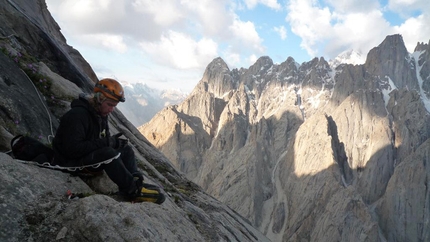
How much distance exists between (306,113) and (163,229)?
169 meters

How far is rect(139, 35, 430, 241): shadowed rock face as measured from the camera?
8644 centimetres

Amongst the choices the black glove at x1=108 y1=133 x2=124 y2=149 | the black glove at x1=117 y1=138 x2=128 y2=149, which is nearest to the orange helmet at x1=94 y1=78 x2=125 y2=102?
the black glove at x1=108 y1=133 x2=124 y2=149

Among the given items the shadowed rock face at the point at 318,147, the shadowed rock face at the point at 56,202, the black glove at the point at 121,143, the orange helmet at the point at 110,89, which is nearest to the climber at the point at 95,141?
the orange helmet at the point at 110,89

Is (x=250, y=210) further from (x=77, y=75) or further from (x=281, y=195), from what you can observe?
(x=77, y=75)

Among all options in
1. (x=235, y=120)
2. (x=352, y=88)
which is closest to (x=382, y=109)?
(x=352, y=88)

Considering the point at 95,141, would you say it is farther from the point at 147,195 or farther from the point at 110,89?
the point at 147,195

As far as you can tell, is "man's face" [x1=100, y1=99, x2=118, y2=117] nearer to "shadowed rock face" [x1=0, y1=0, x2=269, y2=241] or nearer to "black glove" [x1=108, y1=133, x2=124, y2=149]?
"black glove" [x1=108, y1=133, x2=124, y2=149]

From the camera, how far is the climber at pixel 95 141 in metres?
6.03

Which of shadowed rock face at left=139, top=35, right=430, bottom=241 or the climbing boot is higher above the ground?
shadowed rock face at left=139, top=35, right=430, bottom=241

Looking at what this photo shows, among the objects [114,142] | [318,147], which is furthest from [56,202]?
[318,147]

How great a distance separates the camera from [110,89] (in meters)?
6.33

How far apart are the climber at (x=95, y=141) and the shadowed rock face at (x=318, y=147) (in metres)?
84.2

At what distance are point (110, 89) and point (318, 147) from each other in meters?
109

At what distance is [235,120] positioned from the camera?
15662 cm
